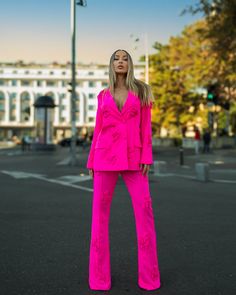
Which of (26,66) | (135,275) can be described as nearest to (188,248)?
(135,275)

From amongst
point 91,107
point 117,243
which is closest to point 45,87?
point 91,107

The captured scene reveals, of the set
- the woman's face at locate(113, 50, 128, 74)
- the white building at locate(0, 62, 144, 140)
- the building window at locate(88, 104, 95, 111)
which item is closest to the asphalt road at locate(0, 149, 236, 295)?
the woman's face at locate(113, 50, 128, 74)

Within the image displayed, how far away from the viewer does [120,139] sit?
10.8ft

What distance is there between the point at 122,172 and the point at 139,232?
48cm

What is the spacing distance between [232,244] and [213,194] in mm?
4682

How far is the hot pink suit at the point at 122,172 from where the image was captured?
3283 millimetres

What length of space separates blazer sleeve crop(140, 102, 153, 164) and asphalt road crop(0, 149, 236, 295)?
98 cm

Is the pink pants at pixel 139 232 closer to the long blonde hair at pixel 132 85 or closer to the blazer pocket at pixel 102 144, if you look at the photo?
the blazer pocket at pixel 102 144

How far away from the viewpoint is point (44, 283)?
3.37m

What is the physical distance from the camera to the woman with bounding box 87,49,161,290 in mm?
3287

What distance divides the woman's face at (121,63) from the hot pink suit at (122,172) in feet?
0.60

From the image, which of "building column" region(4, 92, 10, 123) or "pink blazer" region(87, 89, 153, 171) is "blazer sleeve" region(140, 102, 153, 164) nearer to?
"pink blazer" region(87, 89, 153, 171)

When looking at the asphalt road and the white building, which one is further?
the white building

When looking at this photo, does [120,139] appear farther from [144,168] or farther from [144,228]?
[144,228]
